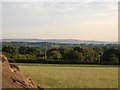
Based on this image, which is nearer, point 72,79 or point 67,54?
point 72,79

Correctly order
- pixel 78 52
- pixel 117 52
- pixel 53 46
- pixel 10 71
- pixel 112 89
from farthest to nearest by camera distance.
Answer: pixel 53 46
pixel 78 52
pixel 117 52
pixel 112 89
pixel 10 71

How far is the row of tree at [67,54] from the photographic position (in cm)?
5173

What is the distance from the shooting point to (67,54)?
2281 inches

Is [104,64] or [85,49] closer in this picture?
[104,64]

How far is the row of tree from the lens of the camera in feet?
170

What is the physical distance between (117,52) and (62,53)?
1145cm

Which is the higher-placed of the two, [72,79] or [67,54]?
[72,79]

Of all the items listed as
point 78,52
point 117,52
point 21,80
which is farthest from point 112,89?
point 78,52

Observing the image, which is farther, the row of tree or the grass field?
the row of tree

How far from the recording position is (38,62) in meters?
53.8

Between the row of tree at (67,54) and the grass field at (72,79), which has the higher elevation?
the grass field at (72,79)

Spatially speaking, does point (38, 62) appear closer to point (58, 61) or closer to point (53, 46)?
point (58, 61)

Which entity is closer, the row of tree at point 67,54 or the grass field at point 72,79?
the grass field at point 72,79

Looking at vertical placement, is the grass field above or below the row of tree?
above
